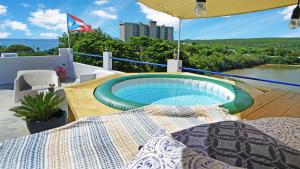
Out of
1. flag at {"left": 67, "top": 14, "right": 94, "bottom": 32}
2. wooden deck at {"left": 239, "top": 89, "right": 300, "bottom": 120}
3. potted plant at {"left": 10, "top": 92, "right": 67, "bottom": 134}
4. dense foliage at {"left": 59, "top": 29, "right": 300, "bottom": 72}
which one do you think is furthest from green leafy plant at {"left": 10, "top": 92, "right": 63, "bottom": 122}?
dense foliage at {"left": 59, "top": 29, "right": 300, "bottom": 72}

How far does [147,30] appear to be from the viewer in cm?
2045

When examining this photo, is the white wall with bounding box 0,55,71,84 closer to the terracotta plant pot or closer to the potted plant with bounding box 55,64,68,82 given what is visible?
the potted plant with bounding box 55,64,68,82

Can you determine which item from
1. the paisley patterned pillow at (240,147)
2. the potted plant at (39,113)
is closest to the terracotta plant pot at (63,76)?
the potted plant at (39,113)

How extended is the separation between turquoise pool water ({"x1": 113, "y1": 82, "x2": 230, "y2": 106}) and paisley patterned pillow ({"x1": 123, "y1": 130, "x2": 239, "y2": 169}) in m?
3.19

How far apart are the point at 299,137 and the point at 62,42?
1257cm

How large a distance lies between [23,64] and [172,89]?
504 centimetres

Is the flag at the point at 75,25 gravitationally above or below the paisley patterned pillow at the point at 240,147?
above

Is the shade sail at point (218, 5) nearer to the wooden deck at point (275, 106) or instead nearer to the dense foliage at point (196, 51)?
the wooden deck at point (275, 106)

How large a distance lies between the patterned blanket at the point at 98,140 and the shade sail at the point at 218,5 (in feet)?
8.30

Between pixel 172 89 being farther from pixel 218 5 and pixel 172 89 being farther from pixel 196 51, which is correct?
pixel 196 51

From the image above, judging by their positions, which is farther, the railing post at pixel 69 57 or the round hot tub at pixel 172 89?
the railing post at pixel 69 57

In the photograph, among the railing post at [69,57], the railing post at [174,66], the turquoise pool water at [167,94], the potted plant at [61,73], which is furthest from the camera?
the railing post at [69,57]

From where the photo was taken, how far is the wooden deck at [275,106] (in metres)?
2.37

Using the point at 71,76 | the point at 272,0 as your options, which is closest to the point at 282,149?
the point at 272,0
